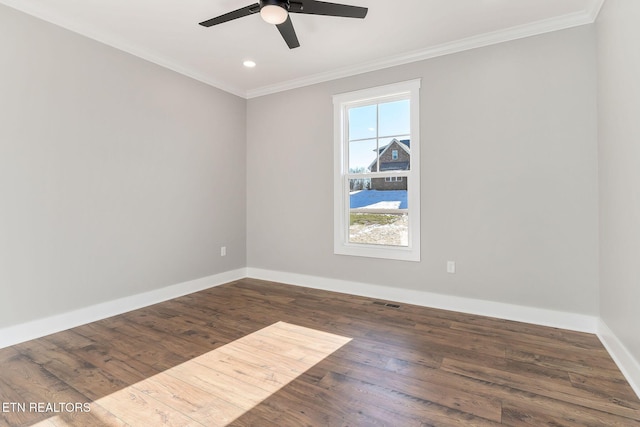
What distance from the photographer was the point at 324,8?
216cm

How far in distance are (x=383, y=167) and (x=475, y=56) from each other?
4.75ft

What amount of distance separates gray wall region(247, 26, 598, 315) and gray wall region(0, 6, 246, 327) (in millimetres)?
1761

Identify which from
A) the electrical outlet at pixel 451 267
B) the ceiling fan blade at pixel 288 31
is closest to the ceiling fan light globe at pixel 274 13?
the ceiling fan blade at pixel 288 31

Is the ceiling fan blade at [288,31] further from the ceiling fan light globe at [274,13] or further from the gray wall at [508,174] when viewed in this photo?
the gray wall at [508,174]

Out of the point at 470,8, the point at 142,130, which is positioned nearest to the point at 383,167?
the point at 470,8

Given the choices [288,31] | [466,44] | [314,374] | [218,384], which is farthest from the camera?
[466,44]

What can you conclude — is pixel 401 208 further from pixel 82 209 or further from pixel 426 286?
pixel 82 209

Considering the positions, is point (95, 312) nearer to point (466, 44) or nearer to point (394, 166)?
point (394, 166)

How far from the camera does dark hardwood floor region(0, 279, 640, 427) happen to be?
5.36 feet

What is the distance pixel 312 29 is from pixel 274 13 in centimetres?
90

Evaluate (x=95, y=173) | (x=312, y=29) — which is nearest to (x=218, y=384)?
(x=95, y=173)

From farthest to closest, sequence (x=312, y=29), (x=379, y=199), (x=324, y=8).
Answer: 1. (x=379, y=199)
2. (x=312, y=29)
3. (x=324, y=8)

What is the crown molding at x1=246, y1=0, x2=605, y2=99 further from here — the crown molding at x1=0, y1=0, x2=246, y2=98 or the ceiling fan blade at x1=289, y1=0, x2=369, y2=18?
the ceiling fan blade at x1=289, y1=0, x2=369, y2=18

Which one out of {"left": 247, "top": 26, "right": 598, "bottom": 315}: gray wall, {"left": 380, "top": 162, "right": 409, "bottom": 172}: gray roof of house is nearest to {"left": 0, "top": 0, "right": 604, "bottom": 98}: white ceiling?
{"left": 247, "top": 26, "right": 598, "bottom": 315}: gray wall
